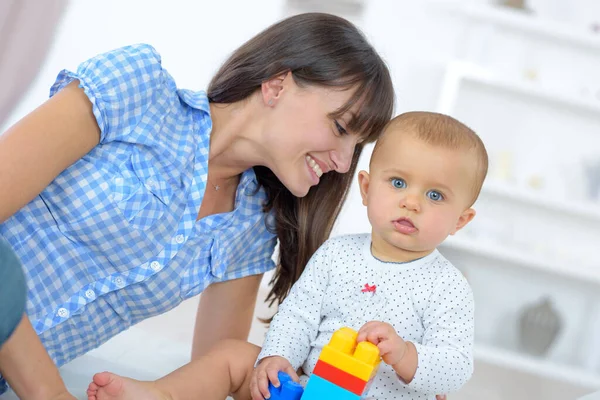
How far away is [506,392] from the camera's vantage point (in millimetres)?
3109

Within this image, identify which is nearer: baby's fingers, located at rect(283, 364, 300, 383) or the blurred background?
baby's fingers, located at rect(283, 364, 300, 383)

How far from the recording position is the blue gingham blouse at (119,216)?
144 centimetres

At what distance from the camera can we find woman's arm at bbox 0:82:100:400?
123 cm

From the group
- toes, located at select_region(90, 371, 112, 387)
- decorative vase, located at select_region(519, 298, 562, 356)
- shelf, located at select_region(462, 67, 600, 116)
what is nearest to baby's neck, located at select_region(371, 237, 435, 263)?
toes, located at select_region(90, 371, 112, 387)

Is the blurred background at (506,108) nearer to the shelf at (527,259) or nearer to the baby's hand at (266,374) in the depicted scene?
the shelf at (527,259)

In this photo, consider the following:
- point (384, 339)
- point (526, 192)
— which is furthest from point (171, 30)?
point (384, 339)

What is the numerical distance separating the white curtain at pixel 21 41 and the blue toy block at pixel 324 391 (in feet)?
10.2

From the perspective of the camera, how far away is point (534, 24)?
372 cm

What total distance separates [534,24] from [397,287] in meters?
2.68

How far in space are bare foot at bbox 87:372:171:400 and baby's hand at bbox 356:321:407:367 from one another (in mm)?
347

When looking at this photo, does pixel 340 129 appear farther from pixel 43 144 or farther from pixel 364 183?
pixel 43 144

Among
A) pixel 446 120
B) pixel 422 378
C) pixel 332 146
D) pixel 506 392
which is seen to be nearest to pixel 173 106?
pixel 332 146

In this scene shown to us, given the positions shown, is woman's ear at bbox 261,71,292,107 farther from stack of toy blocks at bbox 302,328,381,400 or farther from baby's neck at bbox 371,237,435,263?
stack of toy blocks at bbox 302,328,381,400

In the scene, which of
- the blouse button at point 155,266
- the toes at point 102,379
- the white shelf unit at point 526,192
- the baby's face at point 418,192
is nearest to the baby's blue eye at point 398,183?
the baby's face at point 418,192
